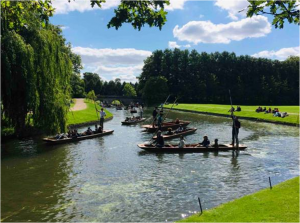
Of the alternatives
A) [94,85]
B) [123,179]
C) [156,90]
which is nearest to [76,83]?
[156,90]

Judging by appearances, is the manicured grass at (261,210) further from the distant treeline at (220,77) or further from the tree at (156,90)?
the distant treeline at (220,77)

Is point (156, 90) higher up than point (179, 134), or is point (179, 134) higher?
point (156, 90)

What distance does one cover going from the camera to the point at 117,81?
171875mm

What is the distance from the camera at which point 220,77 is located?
117000mm

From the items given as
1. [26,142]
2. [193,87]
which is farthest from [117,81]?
[26,142]

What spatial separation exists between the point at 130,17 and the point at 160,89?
319 ft

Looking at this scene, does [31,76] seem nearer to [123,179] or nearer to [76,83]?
[123,179]

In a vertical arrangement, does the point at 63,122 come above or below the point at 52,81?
below

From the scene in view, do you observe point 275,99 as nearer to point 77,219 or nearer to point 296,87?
point 296,87

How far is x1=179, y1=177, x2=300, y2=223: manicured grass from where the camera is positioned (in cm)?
852

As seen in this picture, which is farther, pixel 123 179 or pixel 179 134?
pixel 179 134

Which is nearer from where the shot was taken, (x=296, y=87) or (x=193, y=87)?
(x=296, y=87)

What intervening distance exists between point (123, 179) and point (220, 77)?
107m

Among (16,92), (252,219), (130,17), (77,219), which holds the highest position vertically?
(130,17)
